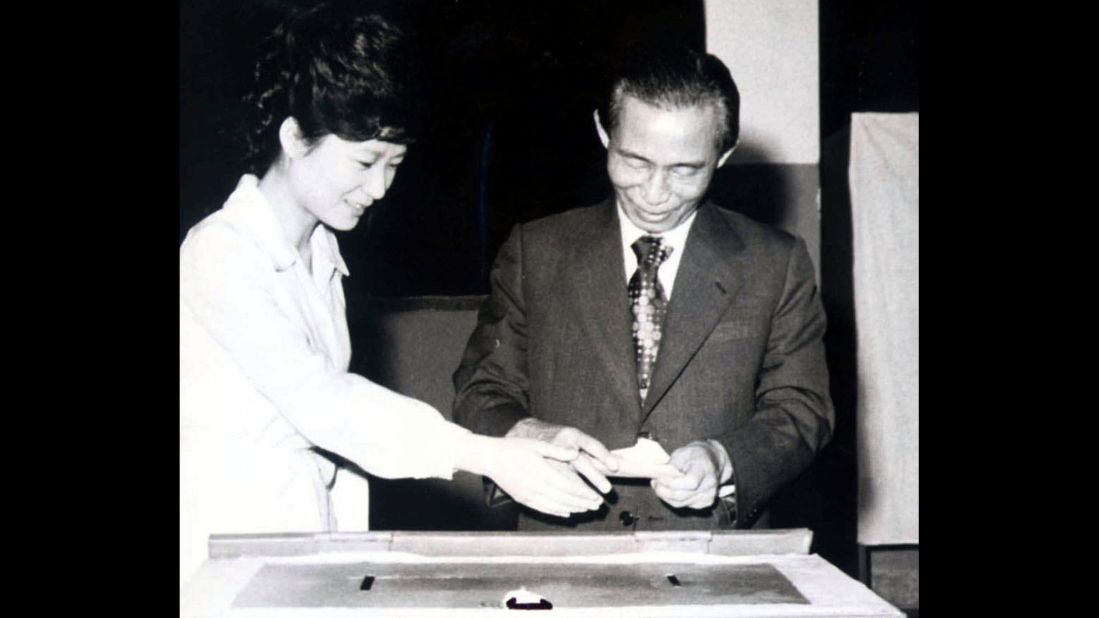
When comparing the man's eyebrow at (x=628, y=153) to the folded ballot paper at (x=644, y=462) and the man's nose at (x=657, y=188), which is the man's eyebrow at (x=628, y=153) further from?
the folded ballot paper at (x=644, y=462)

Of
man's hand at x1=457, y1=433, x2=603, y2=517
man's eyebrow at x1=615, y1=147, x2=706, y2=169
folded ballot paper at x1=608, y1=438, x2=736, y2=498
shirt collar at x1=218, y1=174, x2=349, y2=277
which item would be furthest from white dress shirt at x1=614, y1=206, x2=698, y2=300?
shirt collar at x1=218, y1=174, x2=349, y2=277

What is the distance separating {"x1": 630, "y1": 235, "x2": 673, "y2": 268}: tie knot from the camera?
7.14 ft

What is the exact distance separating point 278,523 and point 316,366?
0.29 meters

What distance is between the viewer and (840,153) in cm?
293

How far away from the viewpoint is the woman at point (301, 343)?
1933mm

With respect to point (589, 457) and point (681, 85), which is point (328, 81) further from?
point (589, 457)

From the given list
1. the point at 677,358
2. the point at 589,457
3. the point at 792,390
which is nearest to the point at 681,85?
the point at 677,358

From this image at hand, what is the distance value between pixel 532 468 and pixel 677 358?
391mm

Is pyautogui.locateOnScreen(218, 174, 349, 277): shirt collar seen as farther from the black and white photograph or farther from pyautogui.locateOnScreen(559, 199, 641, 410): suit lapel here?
pyautogui.locateOnScreen(559, 199, 641, 410): suit lapel

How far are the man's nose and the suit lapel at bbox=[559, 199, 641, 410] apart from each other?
9 centimetres

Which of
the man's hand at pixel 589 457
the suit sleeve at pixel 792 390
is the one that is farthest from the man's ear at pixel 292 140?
the suit sleeve at pixel 792 390

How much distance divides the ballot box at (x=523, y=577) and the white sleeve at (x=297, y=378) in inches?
9.3
